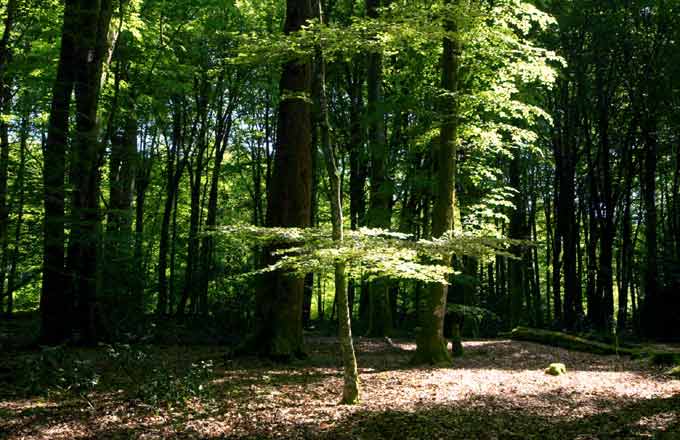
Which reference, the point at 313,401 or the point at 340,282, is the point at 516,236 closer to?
the point at 313,401

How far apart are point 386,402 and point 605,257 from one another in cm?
1592

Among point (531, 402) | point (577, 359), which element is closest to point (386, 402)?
point (531, 402)

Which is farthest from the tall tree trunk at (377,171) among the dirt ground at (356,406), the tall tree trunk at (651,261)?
the tall tree trunk at (651,261)

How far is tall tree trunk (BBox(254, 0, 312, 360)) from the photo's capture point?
1105cm

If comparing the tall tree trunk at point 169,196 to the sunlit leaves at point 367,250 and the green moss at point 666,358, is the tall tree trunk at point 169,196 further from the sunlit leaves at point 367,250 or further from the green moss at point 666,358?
the green moss at point 666,358

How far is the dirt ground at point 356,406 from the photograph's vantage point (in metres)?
6.32

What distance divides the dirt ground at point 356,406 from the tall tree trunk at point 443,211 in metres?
0.53

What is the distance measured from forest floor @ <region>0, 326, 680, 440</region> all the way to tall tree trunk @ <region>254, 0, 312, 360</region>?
0.67 m

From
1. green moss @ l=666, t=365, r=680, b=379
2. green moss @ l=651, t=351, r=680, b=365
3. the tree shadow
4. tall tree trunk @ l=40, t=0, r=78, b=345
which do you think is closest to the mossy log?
green moss @ l=651, t=351, r=680, b=365

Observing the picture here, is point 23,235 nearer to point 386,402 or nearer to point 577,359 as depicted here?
point 386,402

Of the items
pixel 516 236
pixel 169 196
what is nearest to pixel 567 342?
pixel 516 236

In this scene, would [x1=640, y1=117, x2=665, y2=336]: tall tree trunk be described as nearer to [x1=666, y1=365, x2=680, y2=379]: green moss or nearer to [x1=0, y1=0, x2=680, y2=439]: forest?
[x1=0, y1=0, x2=680, y2=439]: forest

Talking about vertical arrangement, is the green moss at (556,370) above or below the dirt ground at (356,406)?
above

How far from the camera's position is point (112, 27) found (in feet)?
41.5
